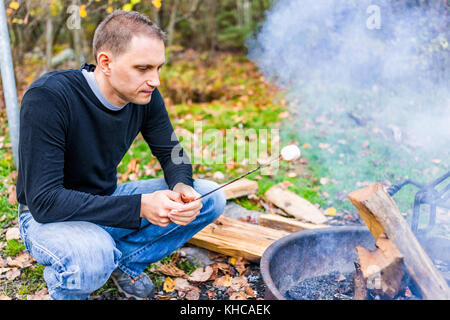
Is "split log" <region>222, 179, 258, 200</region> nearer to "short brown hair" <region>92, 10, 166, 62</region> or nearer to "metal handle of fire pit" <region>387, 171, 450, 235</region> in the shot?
"metal handle of fire pit" <region>387, 171, 450, 235</region>

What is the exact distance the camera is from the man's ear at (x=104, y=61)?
89.7 inches

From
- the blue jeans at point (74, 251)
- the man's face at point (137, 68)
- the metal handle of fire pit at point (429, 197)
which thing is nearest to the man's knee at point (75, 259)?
the blue jeans at point (74, 251)

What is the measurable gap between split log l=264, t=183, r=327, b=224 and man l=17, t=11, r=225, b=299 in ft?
4.22

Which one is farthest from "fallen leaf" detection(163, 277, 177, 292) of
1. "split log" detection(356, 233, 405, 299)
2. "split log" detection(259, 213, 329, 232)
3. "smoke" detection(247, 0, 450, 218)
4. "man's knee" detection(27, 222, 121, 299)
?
"smoke" detection(247, 0, 450, 218)

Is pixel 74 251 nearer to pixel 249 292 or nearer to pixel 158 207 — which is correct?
pixel 158 207

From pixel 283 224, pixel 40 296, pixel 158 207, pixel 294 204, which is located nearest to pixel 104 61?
pixel 158 207

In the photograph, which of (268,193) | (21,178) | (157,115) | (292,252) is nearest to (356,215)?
(268,193)

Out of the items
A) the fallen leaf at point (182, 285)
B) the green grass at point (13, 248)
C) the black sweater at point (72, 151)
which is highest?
the black sweater at point (72, 151)

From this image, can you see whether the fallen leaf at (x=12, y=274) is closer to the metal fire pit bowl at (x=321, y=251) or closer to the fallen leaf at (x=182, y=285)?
the fallen leaf at (x=182, y=285)

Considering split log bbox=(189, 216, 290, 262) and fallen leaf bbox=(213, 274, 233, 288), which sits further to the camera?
split log bbox=(189, 216, 290, 262)

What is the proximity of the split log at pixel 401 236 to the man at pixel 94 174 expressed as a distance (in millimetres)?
939

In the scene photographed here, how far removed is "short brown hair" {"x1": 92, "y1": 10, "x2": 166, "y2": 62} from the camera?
2219mm

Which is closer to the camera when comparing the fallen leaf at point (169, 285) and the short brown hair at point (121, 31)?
the short brown hair at point (121, 31)
